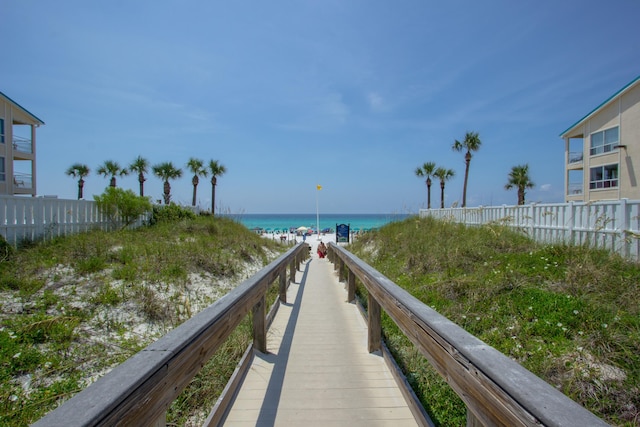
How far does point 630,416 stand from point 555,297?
2212 mm

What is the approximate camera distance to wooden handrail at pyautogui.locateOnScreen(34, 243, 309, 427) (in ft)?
3.51

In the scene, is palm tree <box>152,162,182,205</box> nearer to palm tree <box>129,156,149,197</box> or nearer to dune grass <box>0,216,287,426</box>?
palm tree <box>129,156,149,197</box>

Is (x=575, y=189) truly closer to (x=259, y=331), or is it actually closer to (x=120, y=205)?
(x=120, y=205)

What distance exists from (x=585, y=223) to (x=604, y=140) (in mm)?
22116

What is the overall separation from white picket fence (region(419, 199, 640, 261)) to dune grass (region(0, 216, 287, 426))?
680 cm

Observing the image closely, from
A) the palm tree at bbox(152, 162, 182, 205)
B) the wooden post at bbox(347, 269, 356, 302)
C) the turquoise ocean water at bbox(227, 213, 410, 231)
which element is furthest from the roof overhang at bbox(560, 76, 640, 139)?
the palm tree at bbox(152, 162, 182, 205)

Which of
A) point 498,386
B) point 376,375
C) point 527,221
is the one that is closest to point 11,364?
point 376,375

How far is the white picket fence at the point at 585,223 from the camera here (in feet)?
21.8

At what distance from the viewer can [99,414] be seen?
1.07 meters

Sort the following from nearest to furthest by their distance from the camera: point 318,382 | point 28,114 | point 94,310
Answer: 1. point 318,382
2. point 94,310
3. point 28,114

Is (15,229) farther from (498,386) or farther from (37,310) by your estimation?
(498,386)

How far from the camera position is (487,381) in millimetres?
1418

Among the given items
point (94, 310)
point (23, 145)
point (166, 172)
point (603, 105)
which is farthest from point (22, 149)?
point (603, 105)

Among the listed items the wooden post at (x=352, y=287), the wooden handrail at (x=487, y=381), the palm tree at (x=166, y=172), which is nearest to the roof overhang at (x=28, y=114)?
the palm tree at (x=166, y=172)
